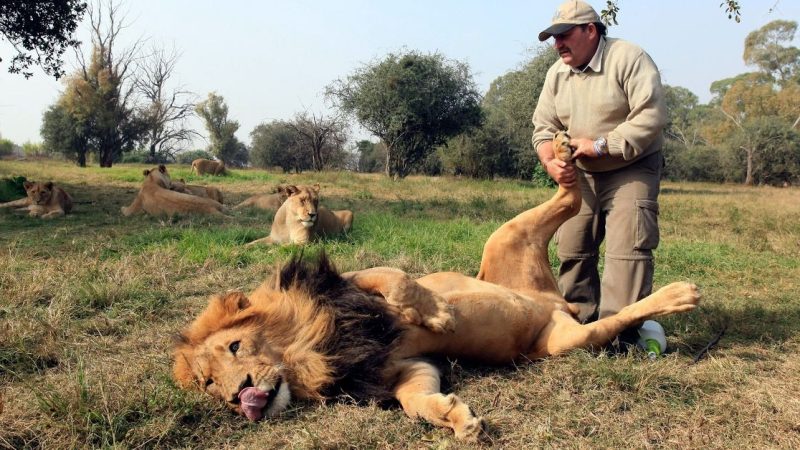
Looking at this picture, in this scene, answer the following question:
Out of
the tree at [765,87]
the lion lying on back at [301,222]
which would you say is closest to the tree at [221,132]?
the tree at [765,87]

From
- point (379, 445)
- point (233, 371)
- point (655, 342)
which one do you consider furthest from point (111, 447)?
point (655, 342)

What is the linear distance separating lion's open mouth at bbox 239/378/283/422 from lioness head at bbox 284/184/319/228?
473cm

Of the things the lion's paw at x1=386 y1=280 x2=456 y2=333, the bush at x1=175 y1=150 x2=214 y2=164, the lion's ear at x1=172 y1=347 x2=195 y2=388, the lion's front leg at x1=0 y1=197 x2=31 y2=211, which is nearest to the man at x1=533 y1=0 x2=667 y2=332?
the lion's paw at x1=386 y1=280 x2=456 y2=333

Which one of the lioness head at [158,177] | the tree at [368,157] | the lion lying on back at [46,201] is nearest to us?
the lion lying on back at [46,201]

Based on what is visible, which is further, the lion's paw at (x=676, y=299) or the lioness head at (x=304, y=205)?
the lioness head at (x=304, y=205)

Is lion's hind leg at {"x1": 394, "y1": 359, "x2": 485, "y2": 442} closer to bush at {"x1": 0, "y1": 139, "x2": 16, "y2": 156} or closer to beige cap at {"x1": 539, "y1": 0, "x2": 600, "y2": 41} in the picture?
beige cap at {"x1": 539, "y1": 0, "x2": 600, "y2": 41}

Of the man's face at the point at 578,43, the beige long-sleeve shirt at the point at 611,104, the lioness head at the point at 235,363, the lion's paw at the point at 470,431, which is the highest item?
the man's face at the point at 578,43

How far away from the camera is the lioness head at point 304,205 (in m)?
6.96

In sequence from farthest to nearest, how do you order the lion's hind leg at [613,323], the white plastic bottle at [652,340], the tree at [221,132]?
1. the tree at [221,132]
2. the white plastic bottle at [652,340]
3. the lion's hind leg at [613,323]

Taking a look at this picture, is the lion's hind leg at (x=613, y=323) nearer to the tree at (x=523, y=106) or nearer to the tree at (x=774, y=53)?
the tree at (x=523, y=106)

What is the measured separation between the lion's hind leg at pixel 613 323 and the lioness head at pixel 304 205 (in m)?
4.34

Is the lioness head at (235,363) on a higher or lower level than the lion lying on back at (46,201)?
lower

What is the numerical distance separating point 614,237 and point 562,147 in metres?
0.60

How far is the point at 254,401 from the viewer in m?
2.26
